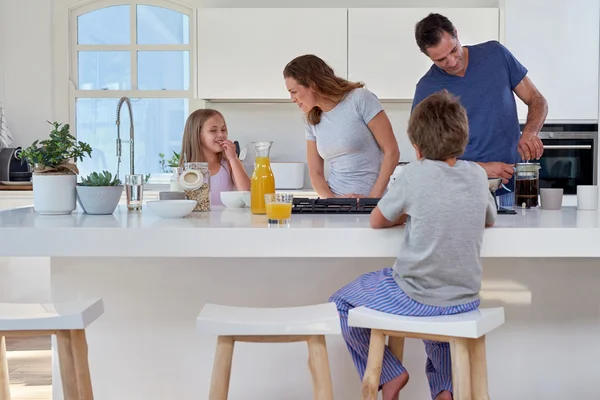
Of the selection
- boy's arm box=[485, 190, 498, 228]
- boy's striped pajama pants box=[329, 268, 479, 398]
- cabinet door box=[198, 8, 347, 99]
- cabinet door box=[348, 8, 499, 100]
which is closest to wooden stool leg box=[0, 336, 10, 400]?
boy's striped pajama pants box=[329, 268, 479, 398]

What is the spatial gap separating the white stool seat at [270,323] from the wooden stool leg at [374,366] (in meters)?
0.13

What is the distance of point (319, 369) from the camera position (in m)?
1.62

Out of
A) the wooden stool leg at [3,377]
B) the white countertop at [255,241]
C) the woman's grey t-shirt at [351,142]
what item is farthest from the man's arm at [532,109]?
the wooden stool leg at [3,377]

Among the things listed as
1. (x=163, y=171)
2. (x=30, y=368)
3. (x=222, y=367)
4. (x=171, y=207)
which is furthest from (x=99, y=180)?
(x=163, y=171)

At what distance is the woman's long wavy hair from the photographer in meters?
2.75

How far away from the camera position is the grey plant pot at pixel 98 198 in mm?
2252

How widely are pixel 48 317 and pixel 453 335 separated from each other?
95 centimetres

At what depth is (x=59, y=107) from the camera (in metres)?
4.89

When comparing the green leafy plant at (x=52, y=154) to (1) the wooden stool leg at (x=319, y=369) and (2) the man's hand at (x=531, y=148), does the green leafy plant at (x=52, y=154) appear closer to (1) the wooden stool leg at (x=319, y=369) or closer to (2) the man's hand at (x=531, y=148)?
(1) the wooden stool leg at (x=319, y=369)

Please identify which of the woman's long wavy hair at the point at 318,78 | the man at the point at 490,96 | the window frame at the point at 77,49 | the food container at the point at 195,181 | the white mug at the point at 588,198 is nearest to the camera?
the food container at the point at 195,181

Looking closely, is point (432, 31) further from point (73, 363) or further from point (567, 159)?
point (567, 159)

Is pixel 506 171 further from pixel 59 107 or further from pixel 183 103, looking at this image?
pixel 59 107

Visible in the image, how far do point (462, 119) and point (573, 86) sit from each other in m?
2.76

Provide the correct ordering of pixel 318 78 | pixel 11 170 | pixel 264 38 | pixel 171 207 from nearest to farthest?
pixel 171 207 → pixel 318 78 → pixel 264 38 → pixel 11 170
